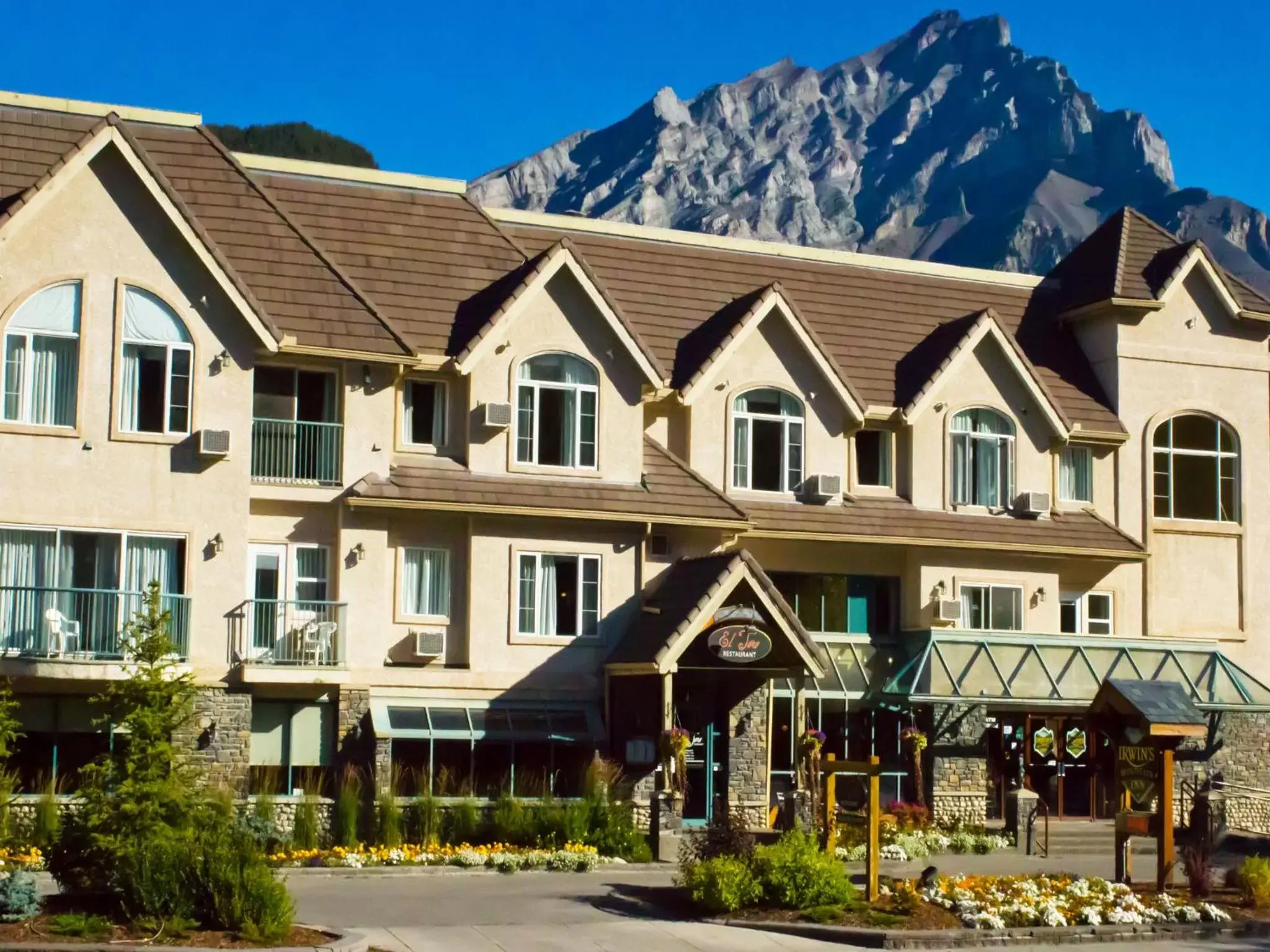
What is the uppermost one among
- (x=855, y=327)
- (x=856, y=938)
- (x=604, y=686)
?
(x=855, y=327)

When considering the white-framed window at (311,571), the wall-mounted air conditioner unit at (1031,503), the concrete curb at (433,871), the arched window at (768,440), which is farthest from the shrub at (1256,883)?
the white-framed window at (311,571)

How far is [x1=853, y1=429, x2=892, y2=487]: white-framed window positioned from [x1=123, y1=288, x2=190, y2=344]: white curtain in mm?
14977

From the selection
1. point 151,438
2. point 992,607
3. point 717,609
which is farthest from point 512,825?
point 992,607

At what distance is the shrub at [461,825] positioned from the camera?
3042 centimetres

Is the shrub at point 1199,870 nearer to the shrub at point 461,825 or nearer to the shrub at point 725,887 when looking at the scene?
the shrub at point 725,887

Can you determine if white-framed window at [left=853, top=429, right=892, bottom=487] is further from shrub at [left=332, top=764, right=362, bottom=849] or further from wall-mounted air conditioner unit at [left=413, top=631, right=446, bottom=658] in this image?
shrub at [left=332, top=764, right=362, bottom=849]

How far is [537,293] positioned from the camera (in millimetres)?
35312

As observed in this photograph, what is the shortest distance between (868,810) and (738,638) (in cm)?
787

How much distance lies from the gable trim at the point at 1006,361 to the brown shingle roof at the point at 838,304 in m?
1.25

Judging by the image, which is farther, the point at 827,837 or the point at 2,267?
the point at 2,267

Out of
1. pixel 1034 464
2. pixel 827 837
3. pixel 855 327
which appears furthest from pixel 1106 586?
pixel 827 837

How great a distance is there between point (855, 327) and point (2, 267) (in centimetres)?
1861

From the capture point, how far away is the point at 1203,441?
42812mm

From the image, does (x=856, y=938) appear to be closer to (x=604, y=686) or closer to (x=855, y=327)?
(x=604, y=686)
